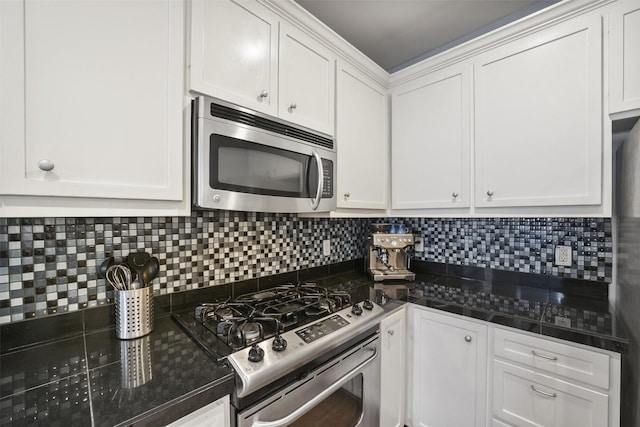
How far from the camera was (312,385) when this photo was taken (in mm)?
963

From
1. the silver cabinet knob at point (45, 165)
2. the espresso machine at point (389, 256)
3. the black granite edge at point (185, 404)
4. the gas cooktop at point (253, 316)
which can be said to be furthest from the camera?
the espresso machine at point (389, 256)

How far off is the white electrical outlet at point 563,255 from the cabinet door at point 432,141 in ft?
1.94

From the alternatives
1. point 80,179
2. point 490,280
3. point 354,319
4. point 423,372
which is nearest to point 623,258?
point 490,280

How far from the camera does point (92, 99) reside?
791 mm

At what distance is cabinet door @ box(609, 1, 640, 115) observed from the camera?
1128 millimetres

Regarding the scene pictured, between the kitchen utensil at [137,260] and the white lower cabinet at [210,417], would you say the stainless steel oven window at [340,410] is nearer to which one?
the white lower cabinet at [210,417]

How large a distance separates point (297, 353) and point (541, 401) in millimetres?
1079

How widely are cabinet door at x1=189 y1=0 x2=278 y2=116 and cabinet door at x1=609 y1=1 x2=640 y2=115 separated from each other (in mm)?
1459

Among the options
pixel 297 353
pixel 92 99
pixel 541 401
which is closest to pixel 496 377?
pixel 541 401

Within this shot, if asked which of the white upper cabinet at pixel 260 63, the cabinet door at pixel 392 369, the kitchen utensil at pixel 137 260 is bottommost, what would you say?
the cabinet door at pixel 392 369

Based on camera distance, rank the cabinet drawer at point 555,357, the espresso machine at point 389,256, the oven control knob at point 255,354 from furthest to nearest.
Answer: the espresso machine at point 389,256 < the cabinet drawer at point 555,357 < the oven control knob at point 255,354

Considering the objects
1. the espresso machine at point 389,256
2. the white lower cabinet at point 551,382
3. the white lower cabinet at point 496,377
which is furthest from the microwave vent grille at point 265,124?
the white lower cabinet at point 551,382

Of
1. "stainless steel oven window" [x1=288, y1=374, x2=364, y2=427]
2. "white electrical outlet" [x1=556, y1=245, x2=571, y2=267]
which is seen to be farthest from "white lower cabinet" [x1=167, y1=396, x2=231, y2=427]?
"white electrical outlet" [x1=556, y1=245, x2=571, y2=267]

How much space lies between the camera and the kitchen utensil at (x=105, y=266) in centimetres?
104
